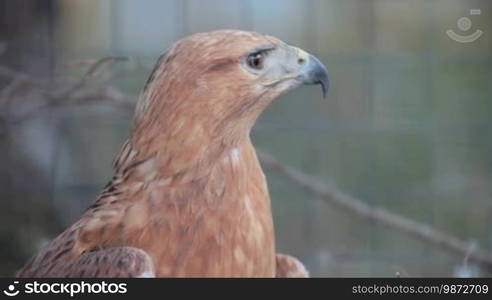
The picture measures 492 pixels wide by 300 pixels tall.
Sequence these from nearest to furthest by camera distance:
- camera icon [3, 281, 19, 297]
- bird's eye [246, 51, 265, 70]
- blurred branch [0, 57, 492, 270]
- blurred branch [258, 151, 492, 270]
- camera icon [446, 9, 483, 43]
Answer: bird's eye [246, 51, 265, 70] → camera icon [3, 281, 19, 297] → camera icon [446, 9, 483, 43] → blurred branch [0, 57, 492, 270] → blurred branch [258, 151, 492, 270]

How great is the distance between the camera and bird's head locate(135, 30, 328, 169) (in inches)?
88.9

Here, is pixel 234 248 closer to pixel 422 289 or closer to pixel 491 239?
pixel 422 289

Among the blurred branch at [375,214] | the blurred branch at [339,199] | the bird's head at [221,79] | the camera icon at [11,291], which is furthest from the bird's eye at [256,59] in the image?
the blurred branch at [375,214]

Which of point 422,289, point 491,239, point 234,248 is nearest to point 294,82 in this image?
point 234,248

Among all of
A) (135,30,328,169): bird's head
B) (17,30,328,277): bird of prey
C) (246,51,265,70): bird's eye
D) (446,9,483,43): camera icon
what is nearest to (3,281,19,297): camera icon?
(17,30,328,277): bird of prey

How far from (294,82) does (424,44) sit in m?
1.39

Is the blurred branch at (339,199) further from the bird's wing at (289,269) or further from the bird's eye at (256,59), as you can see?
the bird's eye at (256,59)

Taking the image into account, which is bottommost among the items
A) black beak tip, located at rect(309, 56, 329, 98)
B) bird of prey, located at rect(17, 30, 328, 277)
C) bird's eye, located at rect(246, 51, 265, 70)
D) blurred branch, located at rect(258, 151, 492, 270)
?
blurred branch, located at rect(258, 151, 492, 270)

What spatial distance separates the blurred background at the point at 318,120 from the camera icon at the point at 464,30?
3 centimetres

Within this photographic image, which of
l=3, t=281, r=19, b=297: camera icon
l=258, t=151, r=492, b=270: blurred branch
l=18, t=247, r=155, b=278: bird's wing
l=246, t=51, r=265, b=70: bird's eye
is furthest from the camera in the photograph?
l=258, t=151, r=492, b=270: blurred branch

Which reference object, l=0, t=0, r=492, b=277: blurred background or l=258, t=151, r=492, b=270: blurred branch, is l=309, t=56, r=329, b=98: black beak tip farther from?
l=258, t=151, r=492, b=270: blurred branch

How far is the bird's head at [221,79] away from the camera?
2.26 metres

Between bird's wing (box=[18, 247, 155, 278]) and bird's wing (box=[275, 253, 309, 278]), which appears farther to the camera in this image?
bird's wing (box=[275, 253, 309, 278])

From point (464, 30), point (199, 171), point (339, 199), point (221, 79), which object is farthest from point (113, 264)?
point (339, 199)
